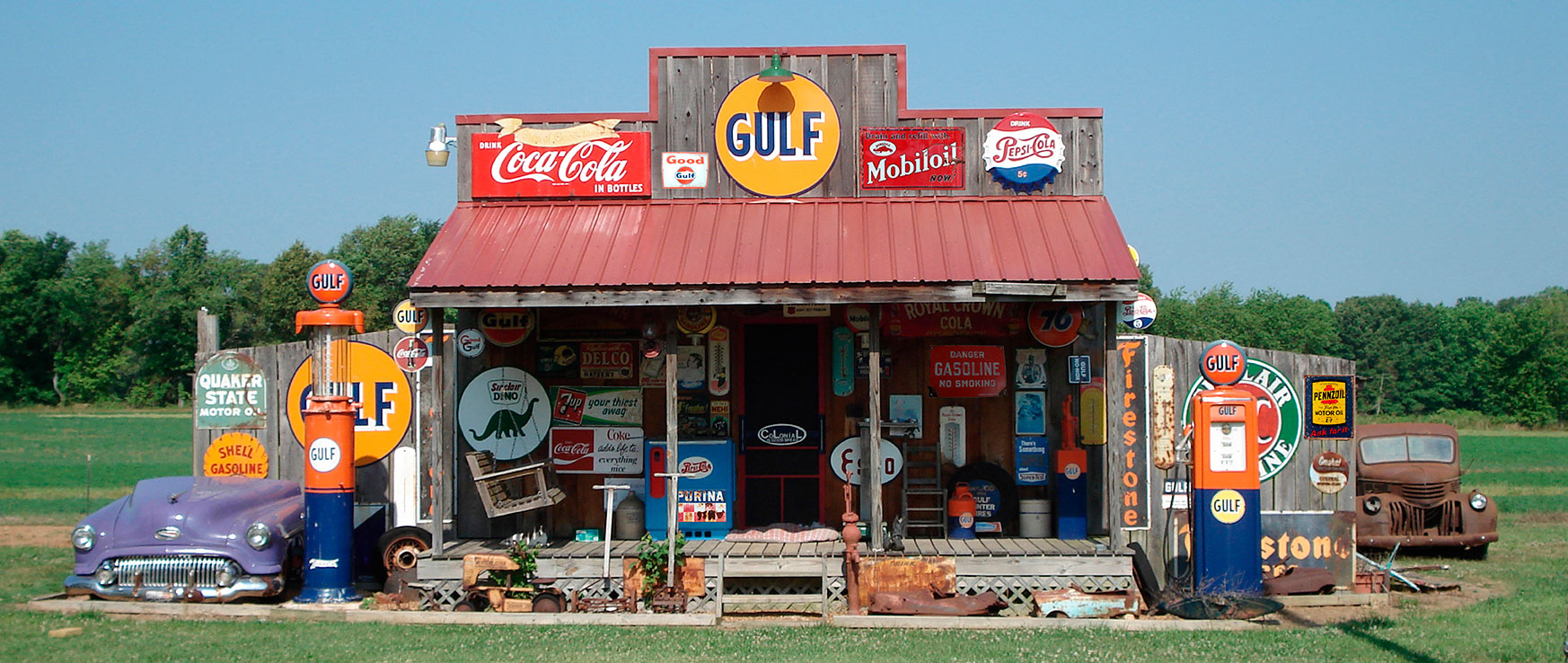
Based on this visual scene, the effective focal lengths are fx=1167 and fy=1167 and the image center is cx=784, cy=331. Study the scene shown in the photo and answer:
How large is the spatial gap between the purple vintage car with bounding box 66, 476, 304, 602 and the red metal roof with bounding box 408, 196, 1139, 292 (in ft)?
9.26

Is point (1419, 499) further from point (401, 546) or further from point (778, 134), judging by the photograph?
point (401, 546)

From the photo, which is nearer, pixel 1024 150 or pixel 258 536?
pixel 258 536

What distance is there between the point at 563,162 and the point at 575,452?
118 inches

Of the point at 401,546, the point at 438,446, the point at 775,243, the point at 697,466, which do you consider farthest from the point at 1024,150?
the point at 401,546

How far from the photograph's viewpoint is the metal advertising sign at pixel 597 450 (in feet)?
39.8

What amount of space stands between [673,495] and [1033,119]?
16.8ft

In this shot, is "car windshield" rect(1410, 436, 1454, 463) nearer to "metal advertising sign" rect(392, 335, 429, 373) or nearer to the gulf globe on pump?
the gulf globe on pump

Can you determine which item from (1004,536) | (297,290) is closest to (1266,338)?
(297,290)

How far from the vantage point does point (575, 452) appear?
40.0ft

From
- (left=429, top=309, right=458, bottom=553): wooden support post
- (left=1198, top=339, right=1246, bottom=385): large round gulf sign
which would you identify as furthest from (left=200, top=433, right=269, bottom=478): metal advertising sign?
(left=1198, top=339, right=1246, bottom=385): large round gulf sign

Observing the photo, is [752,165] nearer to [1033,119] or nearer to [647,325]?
[647,325]

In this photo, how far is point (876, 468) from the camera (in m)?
10.5

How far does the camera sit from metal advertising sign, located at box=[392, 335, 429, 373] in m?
12.2

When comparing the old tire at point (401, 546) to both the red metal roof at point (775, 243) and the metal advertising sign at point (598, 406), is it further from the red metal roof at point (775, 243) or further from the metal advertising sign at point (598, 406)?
the red metal roof at point (775, 243)
